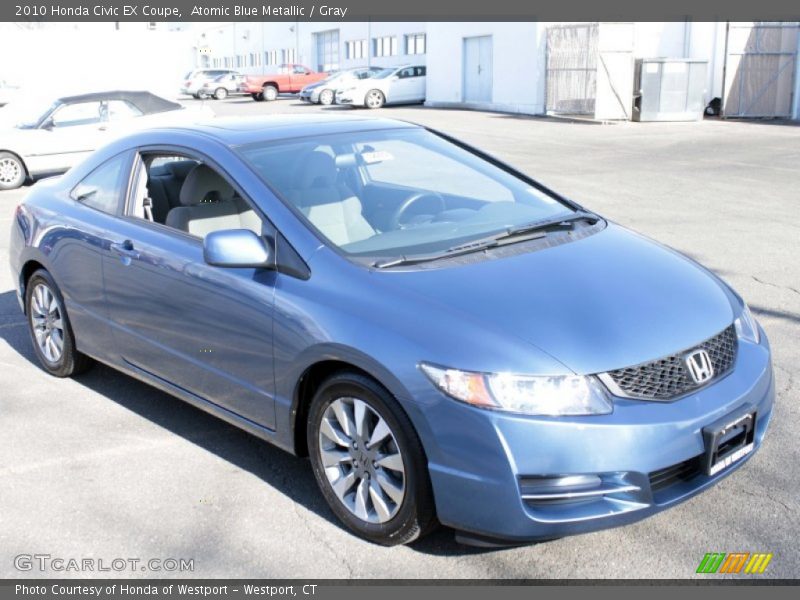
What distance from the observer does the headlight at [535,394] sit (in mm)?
3125

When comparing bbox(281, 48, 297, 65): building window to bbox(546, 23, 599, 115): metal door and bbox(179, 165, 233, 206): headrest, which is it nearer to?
bbox(546, 23, 599, 115): metal door

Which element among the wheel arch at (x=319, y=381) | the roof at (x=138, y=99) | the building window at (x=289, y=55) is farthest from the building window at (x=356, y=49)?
the wheel arch at (x=319, y=381)

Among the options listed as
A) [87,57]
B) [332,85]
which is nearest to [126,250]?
[332,85]

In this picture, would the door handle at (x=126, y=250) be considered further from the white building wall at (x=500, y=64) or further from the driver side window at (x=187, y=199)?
the white building wall at (x=500, y=64)

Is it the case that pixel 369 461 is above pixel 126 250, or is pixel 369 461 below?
below

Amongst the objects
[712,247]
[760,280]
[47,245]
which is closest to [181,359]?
[47,245]

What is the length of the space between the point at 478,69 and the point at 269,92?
14.1 m

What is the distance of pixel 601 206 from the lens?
11.4 meters

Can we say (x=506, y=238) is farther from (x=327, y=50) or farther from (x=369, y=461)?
(x=327, y=50)

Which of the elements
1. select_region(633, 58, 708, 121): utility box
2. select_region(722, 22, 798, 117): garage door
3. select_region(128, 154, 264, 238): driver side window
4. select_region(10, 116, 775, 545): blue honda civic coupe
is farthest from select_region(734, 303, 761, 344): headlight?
select_region(722, 22, 798, 117): garage door

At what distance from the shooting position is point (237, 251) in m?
3.86

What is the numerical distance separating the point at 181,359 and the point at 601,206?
313 inches

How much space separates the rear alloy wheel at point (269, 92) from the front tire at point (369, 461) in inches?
1593
